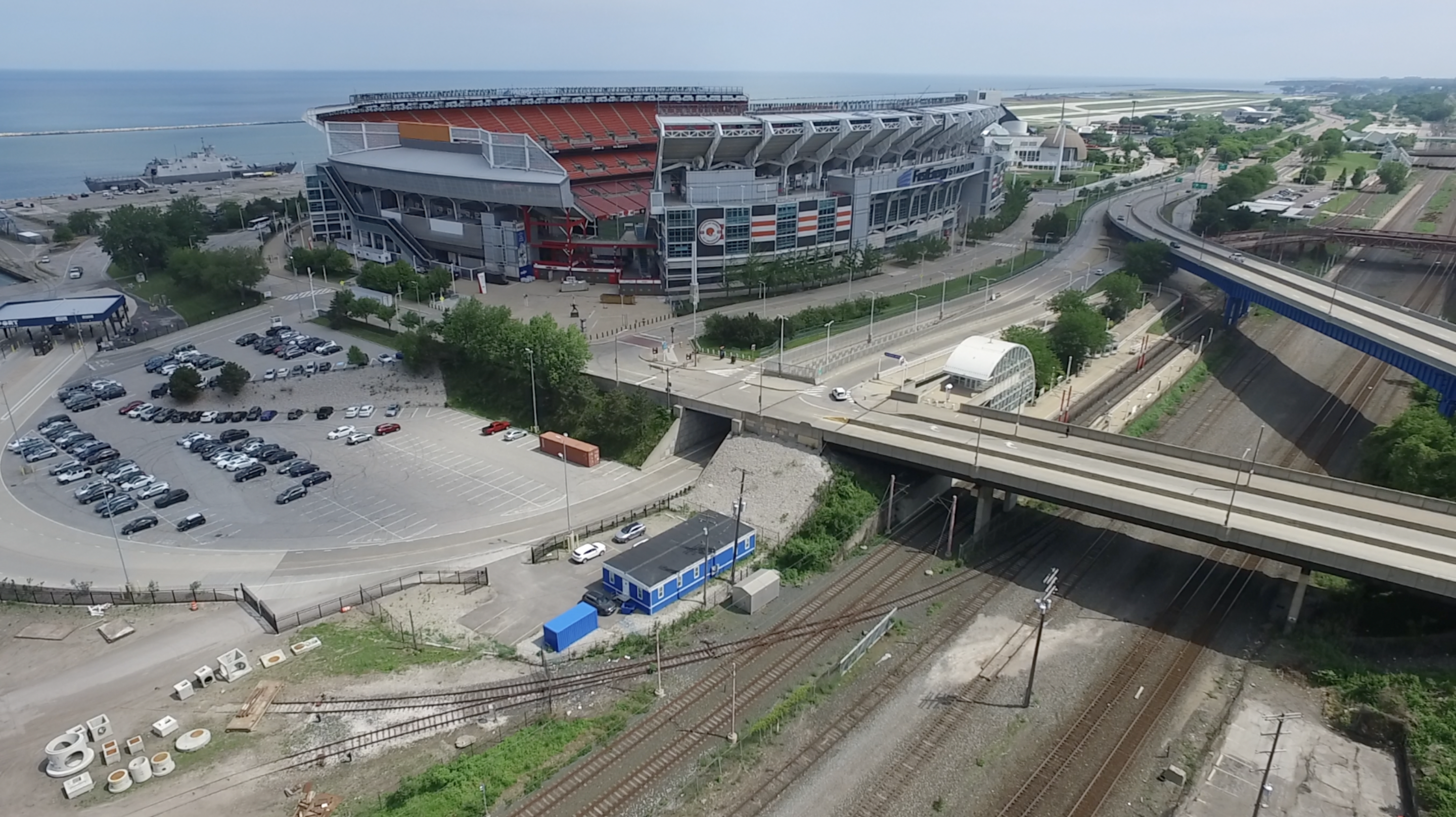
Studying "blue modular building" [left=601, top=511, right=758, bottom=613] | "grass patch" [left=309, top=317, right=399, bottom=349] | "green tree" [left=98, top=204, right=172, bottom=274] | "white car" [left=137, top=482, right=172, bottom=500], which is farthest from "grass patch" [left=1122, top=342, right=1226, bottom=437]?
"green tree" [left=98, top=204, right=172, bottom=274]

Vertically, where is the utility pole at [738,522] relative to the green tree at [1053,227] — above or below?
below

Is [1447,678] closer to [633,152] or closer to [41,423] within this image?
[41,423]

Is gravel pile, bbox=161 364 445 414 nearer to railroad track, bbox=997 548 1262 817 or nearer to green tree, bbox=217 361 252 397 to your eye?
green tree, bbox=217 361 252 397

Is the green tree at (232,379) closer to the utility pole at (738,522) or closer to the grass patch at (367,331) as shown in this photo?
the grass patch at (367,331)

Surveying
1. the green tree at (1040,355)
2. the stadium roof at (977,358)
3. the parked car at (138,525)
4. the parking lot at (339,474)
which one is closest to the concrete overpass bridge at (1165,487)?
the stadium roof at (977,358)

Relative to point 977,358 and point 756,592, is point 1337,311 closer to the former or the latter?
point 977,358

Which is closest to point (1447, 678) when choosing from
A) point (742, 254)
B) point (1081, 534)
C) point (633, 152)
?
point (1081, 534)
